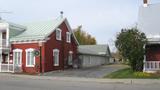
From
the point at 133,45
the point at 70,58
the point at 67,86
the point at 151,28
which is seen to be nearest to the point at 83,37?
the point at 70,58

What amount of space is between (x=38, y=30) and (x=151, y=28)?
49.1ft

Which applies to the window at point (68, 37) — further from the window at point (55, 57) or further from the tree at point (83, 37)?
the tree at point (83, 37)

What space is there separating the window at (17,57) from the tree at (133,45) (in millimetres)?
12822

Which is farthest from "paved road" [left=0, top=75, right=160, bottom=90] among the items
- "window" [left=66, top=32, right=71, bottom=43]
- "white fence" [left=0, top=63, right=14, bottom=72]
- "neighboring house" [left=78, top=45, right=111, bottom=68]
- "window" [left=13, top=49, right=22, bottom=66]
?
"neighboring house" [left=78, top=45, right=111, bottom=68]

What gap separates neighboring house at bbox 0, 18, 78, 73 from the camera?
40719mm

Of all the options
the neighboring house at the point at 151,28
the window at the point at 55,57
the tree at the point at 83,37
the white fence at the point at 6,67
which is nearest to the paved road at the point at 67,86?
the neighboring house at the point at 151,28

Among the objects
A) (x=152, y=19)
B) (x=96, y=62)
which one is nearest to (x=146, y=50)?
(x=152, y=19)

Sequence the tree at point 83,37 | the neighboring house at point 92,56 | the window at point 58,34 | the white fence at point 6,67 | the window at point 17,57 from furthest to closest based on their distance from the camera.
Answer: the tree at point 83,37 → the neighboring house at point 92,56 → the window at point 58,34 → the window at point 17,57 → the white fence at point 6,67

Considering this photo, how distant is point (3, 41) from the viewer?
43.7 metres

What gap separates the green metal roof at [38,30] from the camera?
4138 cm

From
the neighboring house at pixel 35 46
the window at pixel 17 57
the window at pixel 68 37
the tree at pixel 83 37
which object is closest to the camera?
the neighboring house at pixel 35 46

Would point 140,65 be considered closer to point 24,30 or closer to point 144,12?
point 144,12

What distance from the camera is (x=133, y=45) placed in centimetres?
3588

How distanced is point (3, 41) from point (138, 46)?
17791 millimetres
